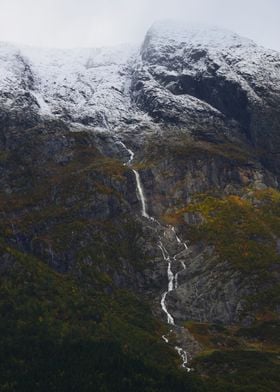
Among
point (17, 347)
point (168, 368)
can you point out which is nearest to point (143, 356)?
point (168, 368)

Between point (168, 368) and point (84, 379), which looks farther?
point (168, 368)

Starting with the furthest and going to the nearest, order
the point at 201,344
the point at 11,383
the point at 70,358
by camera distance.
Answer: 1. the point at 201,344
2. the point at 70,358
3. the point at 11,383

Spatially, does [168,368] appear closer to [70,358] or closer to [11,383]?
[70,358]

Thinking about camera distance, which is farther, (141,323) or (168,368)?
(141,323)

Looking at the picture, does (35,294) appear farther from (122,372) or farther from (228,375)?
(228,375)

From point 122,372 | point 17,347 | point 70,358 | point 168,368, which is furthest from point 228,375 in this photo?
point 17,347

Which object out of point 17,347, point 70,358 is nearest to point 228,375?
point 70,358

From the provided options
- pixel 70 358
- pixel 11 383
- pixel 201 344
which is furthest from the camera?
pixel 201 344
